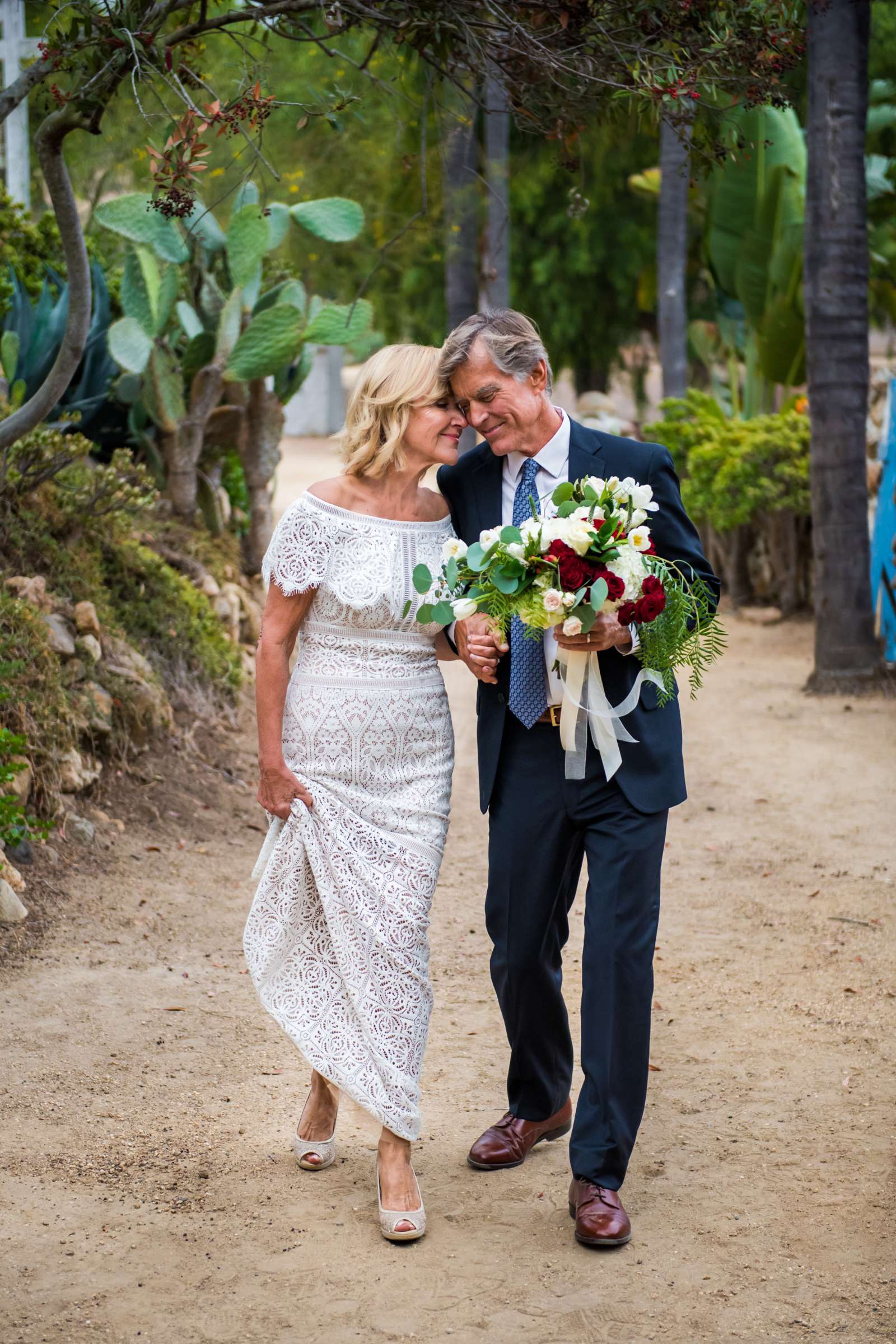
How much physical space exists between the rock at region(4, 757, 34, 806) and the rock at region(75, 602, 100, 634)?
4.06 ft

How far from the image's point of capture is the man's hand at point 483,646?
3234mm

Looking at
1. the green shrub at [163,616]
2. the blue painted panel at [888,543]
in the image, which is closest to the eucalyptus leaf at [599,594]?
the green shrub at [163,616]

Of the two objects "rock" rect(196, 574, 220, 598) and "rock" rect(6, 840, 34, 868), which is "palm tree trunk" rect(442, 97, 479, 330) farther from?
"rock" rect(6, 840, 34, 868)

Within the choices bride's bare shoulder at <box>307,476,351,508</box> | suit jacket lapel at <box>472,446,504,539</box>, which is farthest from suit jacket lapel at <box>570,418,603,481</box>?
bride's bare shoulder at <box>307,476,351,508</box>

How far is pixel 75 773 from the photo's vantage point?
6.37 metres

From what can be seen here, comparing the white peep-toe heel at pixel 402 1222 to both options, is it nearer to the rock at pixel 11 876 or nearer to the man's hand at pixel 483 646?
the man's hand at pixel 483 646

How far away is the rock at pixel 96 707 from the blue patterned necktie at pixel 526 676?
372 centimetres

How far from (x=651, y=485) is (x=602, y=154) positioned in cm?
1737

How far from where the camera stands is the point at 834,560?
10.1m

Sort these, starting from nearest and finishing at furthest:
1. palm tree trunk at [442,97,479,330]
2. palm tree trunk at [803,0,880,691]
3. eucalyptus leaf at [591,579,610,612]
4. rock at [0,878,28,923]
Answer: eucalyptus leaf at [591,579,610,612], rock at [0,878,28,923], palm tree trunk at [803,0,880,691], palm tree trunk at [442,97,479,330]

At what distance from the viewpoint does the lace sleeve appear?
3396mm

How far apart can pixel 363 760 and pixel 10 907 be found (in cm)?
241

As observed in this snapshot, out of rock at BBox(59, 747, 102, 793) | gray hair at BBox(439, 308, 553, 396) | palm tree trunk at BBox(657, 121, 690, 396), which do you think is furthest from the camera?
palm tree trunk at BBox(657, 121, 690, 396)

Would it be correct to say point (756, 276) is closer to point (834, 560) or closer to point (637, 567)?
Result: point (834, 560)
